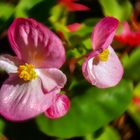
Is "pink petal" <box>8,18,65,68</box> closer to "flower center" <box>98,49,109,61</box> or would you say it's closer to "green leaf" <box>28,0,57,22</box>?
"flower center" <box>98,49,109,61</box>

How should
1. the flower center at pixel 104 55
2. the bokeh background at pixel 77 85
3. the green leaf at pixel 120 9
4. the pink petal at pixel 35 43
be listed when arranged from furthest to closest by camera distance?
the green leaf at pixel 120 9
the bokeh background at pixel 77 85
the flower center at pixel 104 55
the pink petal at pixel 35 43

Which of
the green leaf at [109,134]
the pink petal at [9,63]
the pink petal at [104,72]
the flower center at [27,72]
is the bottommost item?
the green leaf at [109,134]

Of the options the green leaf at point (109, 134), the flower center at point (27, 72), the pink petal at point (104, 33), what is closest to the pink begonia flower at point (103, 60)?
the pink petal at point (104, 33)

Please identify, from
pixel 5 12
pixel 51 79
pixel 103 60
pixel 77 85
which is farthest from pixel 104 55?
pixel 5 12

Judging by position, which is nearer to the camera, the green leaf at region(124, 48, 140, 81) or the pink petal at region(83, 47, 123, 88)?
the pink petal at region(83, 47, 123, 88)

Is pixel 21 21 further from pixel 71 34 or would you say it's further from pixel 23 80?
pixel 71 34

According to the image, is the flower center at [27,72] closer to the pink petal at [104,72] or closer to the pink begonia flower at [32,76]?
the pink begonia flower at [32,76]

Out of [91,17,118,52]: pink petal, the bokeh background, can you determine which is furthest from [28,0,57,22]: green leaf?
[91,17,118,52]: pink petal
